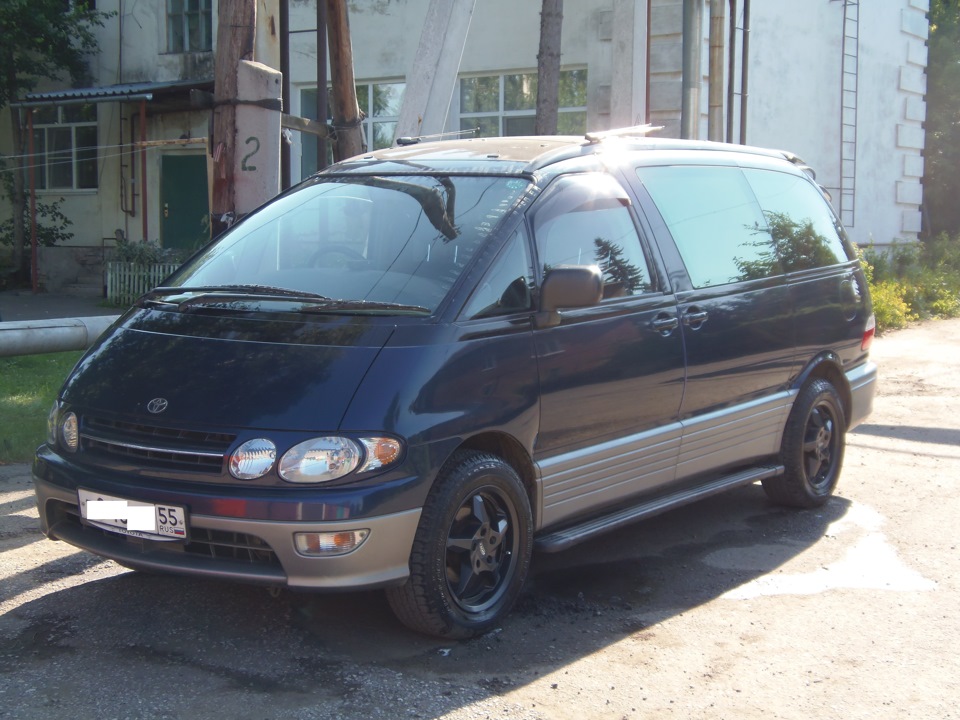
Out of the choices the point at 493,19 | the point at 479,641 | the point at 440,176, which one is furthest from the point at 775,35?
the point at 479,641

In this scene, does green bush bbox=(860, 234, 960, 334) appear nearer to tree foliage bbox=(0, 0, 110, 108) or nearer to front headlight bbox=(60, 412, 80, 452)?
front headlight bbox=(60, 412, 80, 452)

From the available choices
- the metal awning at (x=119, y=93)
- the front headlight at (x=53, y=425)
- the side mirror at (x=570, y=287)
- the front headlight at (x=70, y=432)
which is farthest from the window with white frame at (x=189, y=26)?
the side mirror at (x=570, y=287)

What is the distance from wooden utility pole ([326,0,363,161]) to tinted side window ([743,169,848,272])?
3.82 m

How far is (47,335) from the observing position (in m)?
5.74

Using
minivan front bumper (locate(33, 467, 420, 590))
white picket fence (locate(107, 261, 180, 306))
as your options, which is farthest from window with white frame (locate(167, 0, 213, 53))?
minivan front bumper (locate(33, 467, 420, 590))

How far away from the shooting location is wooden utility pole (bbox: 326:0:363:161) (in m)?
9.02

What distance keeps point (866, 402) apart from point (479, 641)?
3644 millimetres

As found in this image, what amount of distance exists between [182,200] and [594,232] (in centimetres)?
1690

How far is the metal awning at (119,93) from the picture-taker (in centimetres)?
1828

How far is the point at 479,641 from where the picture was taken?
4289 millimetres

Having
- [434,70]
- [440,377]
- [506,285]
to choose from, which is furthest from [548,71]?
[440,377]

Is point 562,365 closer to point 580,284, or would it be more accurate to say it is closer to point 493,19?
point 580,284

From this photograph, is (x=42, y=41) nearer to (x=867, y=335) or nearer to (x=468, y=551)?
(x=867, y=335)

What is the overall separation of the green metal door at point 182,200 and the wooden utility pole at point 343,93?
463 inches
